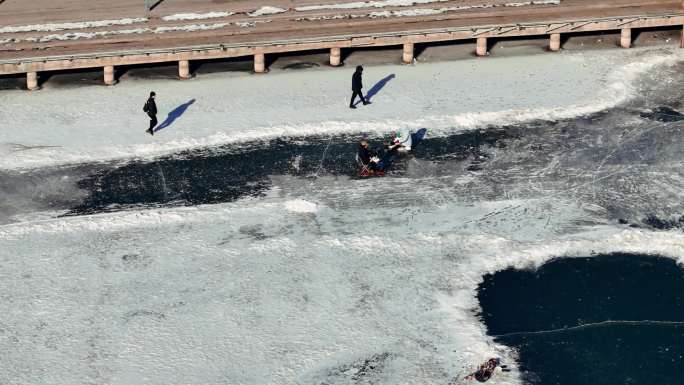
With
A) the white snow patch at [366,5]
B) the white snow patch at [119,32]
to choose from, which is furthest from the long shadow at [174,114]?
the white snow patch at [366,5]

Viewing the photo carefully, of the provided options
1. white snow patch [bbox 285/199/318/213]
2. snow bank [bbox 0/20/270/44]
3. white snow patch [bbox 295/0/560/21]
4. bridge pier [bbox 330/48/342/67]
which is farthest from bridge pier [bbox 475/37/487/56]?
white snow patch [bbox 285/199/318/213]

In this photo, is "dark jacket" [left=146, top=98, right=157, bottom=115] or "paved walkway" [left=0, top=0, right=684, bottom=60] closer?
"dark jacket" [left=146, top=98, right=157, bottom=115]

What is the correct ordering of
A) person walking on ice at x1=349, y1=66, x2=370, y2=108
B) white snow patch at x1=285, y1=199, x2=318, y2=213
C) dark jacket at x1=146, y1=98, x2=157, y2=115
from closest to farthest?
white snow patch at x1=285, y1=199, x2=318, y2=213, dark jacket at x1=146, y1=98, x2=157, y2=115, person walking on ice at x1=349, y1=66, x2=370, y2=108

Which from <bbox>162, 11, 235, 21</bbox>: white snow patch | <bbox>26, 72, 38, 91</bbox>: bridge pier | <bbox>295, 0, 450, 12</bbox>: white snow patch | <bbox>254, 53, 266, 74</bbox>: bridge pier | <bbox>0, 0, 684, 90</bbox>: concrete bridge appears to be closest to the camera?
<bbox>26, 72, 38, 91</bbox>: bridge pier

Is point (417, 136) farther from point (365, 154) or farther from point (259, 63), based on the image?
point (259, 63)

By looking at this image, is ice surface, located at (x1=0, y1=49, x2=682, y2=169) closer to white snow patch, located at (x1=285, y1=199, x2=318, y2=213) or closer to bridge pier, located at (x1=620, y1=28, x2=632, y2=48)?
bridge pier, located at (x1=620, y1=28, x2=632, y2=48)

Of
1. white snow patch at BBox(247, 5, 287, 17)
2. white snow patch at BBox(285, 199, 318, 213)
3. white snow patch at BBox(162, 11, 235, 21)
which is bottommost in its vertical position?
white snow patch at BBox(285, 199, 318, 213)
